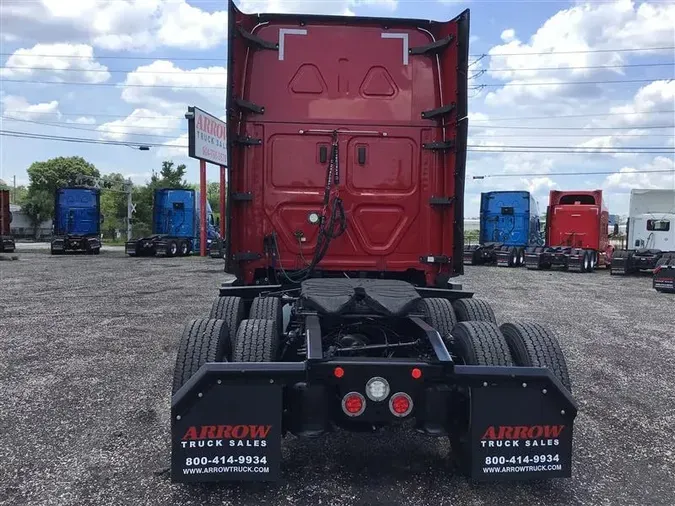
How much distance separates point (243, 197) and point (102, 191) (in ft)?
214

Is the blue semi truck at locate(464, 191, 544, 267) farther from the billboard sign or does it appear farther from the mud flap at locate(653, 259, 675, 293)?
the billboard sign

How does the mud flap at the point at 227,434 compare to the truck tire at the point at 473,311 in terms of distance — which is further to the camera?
the truck tire at the point at 473,311

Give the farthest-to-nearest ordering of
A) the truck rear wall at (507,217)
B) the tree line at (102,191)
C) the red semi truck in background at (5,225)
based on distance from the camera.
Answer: the tree line at (102,191), the red semi truck in background at (5,225), the truck rear wall at (507,217)

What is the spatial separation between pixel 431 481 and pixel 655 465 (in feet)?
5.22

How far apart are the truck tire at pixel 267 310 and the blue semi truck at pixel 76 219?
2601cm

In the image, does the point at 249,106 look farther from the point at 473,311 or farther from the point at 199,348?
the point at 473,311

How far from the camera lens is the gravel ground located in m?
3.34

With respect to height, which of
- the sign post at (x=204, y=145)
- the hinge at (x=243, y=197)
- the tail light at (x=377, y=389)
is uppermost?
the sign post at (x=204, y=145)

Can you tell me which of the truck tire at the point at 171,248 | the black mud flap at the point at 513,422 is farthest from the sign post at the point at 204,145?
the black mud flap at the point at 513,422

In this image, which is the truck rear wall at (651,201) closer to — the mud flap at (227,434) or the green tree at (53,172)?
the mud flap at (227,434)

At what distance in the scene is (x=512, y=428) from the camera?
3068mm

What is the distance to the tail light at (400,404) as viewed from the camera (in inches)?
120

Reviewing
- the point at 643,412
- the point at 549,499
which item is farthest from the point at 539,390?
the point at 643,412

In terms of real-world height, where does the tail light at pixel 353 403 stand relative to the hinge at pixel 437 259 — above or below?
below
